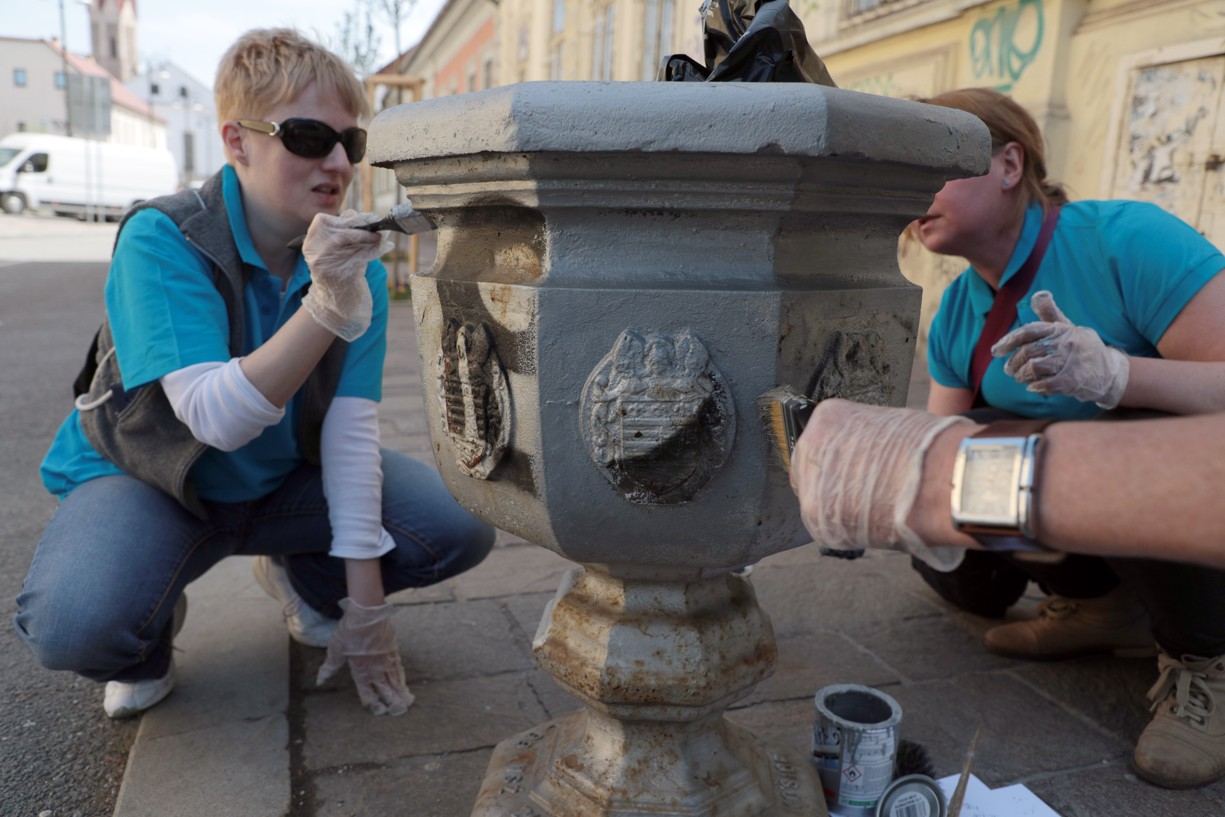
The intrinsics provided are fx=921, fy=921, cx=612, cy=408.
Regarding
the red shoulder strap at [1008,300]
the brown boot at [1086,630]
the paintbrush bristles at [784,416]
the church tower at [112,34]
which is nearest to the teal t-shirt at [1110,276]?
the red shoulder strap at [1008,300]

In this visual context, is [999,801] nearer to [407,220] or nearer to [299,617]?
[407,220]

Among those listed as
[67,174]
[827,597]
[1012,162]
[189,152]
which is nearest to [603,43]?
[827,597]

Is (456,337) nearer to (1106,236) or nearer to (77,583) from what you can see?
(77,583)

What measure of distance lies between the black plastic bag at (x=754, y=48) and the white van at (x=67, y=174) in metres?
23.8

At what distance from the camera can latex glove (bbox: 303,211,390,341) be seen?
1443mm

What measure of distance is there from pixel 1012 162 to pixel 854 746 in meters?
1.14

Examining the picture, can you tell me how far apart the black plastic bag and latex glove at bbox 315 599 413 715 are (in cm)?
110

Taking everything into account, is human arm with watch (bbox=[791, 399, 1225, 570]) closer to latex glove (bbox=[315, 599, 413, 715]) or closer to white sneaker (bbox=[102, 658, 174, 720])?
latex glove (bbox=[315, 599, 413, 715])

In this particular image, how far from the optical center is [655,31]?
9086 millimetres

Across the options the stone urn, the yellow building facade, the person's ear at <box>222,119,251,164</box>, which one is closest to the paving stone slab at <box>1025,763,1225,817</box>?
the stone urn

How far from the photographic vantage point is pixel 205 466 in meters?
1.75

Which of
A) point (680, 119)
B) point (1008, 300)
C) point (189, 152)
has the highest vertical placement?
point (189, 152)

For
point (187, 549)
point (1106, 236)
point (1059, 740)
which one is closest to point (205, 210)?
point (187, 549)

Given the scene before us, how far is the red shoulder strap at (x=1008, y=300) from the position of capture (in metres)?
1.80
